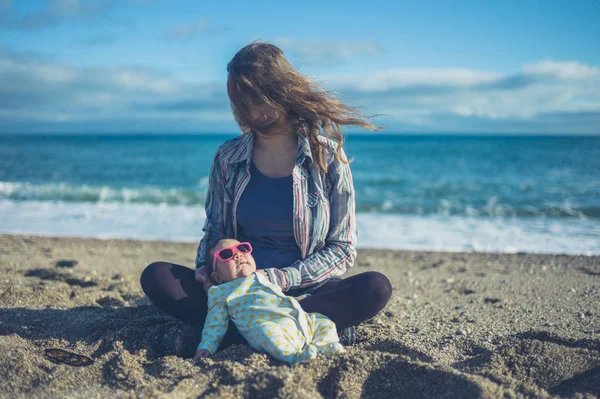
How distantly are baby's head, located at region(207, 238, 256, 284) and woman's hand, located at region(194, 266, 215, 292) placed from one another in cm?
9

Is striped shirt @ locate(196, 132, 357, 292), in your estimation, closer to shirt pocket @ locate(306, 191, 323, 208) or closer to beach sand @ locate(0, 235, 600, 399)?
shirt pocket @ locate(306, 191, 323, 208)

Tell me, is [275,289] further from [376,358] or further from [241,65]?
[241,65]

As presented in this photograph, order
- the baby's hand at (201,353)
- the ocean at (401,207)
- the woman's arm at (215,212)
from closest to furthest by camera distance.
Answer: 1. the baby's hand at (201,353)
2. the woman's arm at (215,212)
3. the ocean at (401,207)

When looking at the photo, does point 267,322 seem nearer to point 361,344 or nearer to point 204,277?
point 204,277

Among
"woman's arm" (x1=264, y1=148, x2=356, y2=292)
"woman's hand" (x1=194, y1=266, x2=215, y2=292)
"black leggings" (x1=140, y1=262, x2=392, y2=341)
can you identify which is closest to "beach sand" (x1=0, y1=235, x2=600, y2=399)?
"black leggings" (x1=140, y1=262, x2=392, y2=341)

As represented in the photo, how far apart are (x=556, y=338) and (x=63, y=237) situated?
779cm

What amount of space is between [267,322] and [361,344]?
745 millimetres

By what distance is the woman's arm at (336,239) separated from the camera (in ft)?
10.5

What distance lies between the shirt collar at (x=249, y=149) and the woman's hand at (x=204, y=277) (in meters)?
0.74

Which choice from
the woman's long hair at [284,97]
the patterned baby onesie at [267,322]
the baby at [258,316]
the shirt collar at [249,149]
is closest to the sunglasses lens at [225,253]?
the baby at [258,316]

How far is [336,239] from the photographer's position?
131 inches

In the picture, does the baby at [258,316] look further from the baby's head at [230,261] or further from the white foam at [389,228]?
the white foam at [389,228]

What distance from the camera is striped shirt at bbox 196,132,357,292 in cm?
320

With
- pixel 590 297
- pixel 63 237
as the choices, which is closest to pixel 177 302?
pixel 590 297
